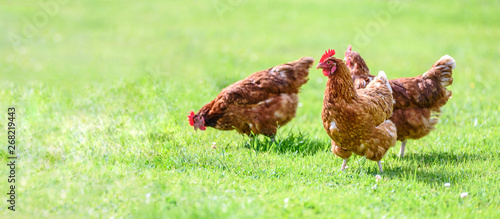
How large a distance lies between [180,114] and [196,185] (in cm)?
298

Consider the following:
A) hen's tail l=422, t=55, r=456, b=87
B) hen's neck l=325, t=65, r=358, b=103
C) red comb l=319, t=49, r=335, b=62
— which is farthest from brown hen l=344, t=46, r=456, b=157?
hen's neck l=325, t=65, r=358, b=103

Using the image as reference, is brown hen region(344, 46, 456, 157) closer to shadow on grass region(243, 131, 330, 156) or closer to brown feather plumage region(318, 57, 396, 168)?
brown feather plumage region(318, 57, 396, 168)

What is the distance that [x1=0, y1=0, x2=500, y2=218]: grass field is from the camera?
16.9 feet

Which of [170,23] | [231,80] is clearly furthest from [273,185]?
[170,23]

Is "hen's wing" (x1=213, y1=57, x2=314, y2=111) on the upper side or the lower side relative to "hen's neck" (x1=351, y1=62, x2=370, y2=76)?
lower

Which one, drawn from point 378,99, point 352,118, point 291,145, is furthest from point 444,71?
point 291,145

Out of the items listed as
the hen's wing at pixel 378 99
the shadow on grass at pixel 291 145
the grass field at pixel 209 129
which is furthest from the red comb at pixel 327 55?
the shadow on grass at pixel 291 145

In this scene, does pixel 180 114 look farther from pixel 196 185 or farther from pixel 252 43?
pixel 252 43

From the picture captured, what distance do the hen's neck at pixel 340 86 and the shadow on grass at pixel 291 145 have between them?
1.25 m

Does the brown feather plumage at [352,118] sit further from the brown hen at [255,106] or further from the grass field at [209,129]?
the brown hen at [255,106]

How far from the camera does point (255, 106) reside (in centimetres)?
762

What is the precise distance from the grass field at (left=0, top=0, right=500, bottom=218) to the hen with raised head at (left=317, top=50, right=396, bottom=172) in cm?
35

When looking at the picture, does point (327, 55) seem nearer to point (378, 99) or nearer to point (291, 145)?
point (378, 99)

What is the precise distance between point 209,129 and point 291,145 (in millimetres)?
1610
